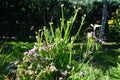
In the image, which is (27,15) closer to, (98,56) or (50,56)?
(98,56)

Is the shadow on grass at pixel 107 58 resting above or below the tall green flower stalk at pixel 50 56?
below

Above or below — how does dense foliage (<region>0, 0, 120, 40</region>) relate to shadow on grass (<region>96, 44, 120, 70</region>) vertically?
above

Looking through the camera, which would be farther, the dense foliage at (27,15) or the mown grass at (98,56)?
the dense foliage at (27,15)

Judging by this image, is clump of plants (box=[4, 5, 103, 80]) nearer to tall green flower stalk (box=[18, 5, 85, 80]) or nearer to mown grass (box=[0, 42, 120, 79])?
tall green flower stalk (box=[18, 5, 85, 80])

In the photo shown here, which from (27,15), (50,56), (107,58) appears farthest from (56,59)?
(27,15)

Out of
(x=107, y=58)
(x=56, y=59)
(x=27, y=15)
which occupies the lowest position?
(x=107, y=58)

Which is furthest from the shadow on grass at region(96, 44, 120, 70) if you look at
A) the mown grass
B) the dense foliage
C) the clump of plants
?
the clump of plants

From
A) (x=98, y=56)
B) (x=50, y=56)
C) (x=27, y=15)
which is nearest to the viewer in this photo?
(x=50, y=56)

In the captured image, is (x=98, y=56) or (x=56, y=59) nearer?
(x=56, y=59)

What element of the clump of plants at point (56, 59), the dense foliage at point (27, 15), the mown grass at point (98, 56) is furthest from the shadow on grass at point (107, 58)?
the clump of plants at point (56, 59)

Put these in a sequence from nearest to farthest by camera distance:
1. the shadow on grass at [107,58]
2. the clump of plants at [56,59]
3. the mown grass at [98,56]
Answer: the clump of plants at [56,59] → the mown grass at [98,56] → the shadow on grass at [107,58]

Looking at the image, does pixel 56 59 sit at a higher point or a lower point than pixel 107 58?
higher

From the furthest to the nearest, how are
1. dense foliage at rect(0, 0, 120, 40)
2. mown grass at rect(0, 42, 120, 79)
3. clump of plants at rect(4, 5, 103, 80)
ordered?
1. dense foliage at rect(0, 0, 120, 40)
2. mown grass at rect(0, 42, 120, 79)
3. clump of plants at rect(4, 5, 103, 80)

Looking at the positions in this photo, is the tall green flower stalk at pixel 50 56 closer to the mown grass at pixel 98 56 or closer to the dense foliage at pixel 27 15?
the mown grass at pixel 98 56
